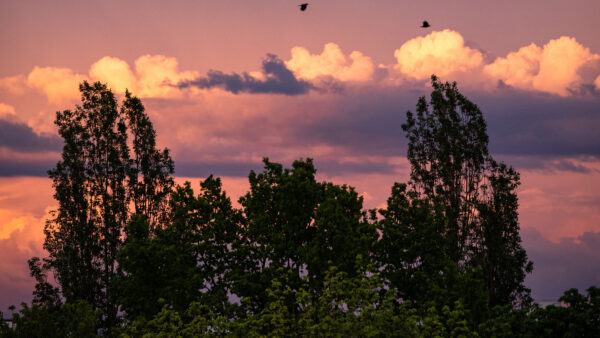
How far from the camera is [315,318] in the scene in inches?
1468

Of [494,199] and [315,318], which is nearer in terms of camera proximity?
[315,318]

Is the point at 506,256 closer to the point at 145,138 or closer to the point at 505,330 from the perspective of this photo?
the point at 505,330

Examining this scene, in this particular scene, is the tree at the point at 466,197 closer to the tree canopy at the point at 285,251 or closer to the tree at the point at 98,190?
the tree canopy at the point at 285,251

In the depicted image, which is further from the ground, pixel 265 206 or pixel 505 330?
pixel 265 206

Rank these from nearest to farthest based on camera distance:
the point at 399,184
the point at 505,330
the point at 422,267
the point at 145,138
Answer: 1. the point at 505,330
2. the point at 422,267
3. the point at 399,184
4. the point at 145,138

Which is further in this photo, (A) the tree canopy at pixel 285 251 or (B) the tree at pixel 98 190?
(B) the tree at pixel 98 190

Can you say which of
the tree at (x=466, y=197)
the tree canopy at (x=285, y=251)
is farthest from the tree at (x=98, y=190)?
the tree at (x=466, y=197)

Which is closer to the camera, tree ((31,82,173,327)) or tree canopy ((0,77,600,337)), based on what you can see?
tree canopy ((0,77,600,337))

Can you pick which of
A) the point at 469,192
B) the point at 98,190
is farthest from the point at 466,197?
the point at 98,190

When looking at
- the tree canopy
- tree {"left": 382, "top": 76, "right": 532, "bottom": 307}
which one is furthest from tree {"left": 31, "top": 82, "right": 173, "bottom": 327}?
tree {"left": 382, "top": 76, "right": 532, "bottom": 307}

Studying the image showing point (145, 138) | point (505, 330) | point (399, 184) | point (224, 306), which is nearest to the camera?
point (505, 330)

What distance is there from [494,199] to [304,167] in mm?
16144

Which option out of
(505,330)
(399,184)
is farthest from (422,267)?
(505,330)

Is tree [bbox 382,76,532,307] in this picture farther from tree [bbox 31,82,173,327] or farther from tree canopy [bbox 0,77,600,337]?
tree [bbox 31,82,173,327]
